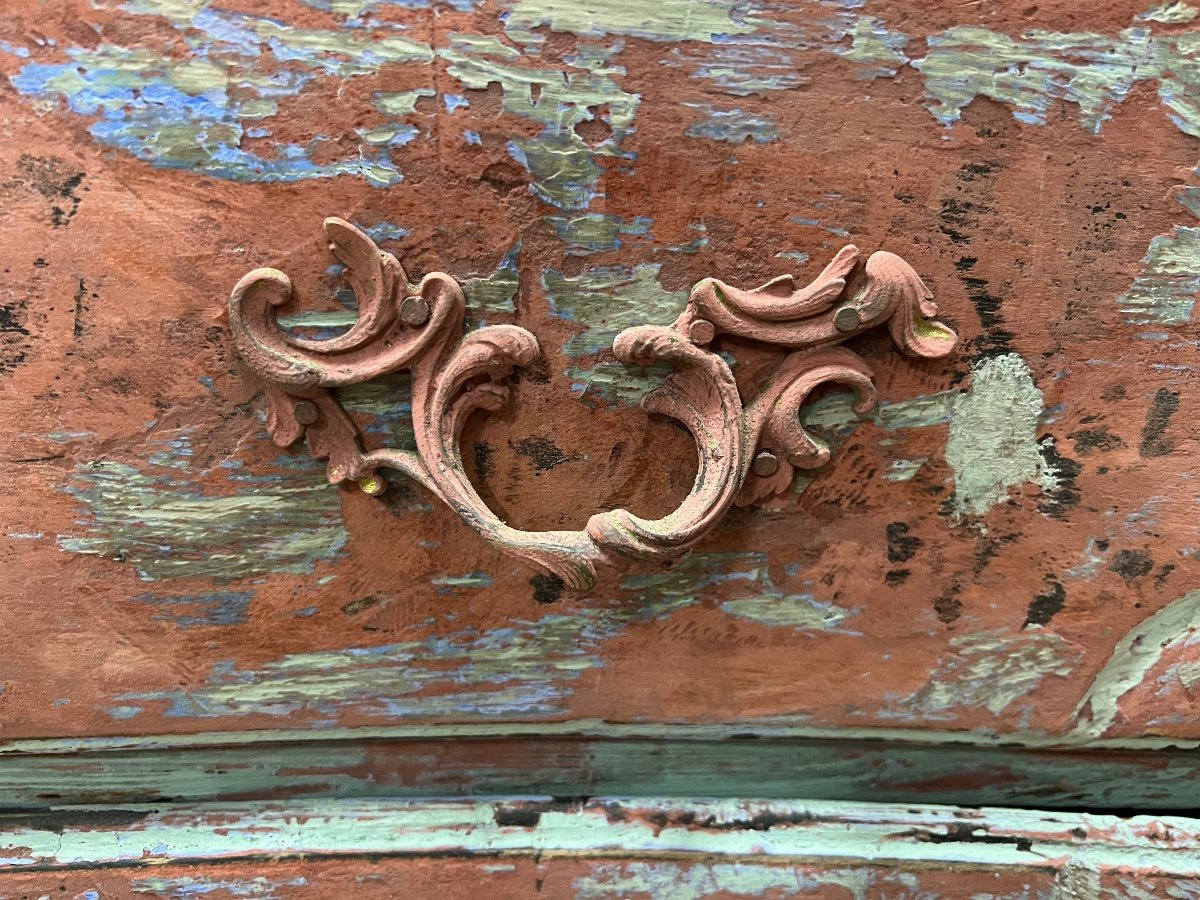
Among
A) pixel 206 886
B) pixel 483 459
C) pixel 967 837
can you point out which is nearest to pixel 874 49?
pixel 483 459

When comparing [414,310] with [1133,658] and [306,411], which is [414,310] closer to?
[306,411]

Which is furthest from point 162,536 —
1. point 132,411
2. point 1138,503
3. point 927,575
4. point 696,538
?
point 1138,503

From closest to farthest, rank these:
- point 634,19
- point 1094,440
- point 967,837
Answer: point 634,19 → point 1094,440 → point 967,837

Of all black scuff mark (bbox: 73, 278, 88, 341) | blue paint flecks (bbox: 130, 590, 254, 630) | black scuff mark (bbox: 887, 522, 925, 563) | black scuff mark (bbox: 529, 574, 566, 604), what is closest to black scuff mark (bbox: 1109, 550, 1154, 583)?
black scuff mark (bbox: 887, 522, 925, 563)

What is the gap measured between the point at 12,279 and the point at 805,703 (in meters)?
1.04

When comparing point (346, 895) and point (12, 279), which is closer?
point (12, 279)

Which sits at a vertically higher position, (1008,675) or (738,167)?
(738,167)

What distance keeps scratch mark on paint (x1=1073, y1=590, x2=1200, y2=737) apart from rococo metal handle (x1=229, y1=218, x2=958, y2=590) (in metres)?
0.46

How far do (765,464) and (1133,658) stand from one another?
0.56 meters

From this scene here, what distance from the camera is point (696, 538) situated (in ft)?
2.60

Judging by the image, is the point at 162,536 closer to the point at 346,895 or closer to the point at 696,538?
the point at 346,895

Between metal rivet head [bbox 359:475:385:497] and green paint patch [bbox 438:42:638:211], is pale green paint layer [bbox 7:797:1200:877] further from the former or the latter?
green paint patch [bbox 438:42:638:211]

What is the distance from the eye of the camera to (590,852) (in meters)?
0.93

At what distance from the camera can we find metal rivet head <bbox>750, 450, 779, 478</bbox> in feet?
2.71
